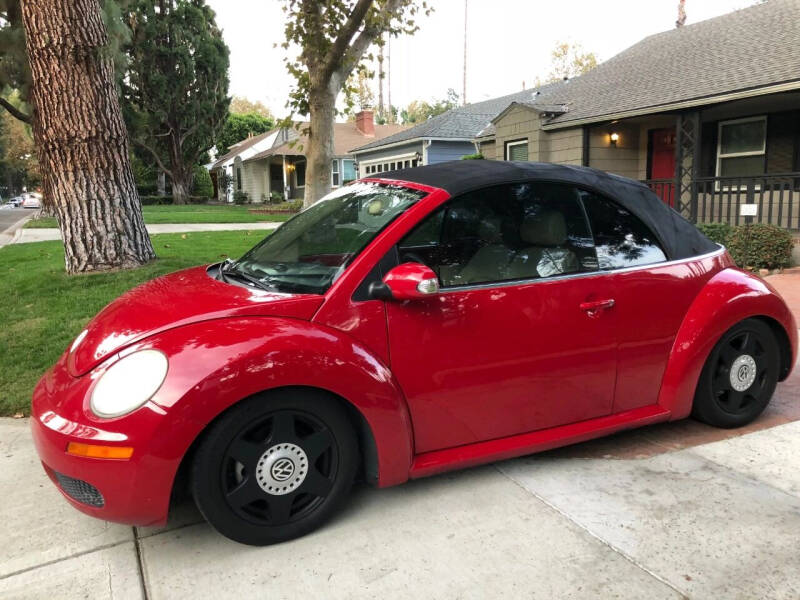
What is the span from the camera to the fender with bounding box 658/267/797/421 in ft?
10.7

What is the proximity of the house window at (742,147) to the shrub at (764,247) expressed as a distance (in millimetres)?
2780

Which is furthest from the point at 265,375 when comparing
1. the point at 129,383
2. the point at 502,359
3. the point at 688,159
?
the point at 688,159

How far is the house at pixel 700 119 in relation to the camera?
11125mm

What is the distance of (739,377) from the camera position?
11.6 ft

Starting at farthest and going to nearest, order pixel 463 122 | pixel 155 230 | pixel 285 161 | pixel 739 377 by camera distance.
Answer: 1. pixel 285 161
2. pixel 463 122
3. pixel 155 230
4. pixel 739 377

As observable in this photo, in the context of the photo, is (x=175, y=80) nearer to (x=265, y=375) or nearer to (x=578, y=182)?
(x=578, y=182)

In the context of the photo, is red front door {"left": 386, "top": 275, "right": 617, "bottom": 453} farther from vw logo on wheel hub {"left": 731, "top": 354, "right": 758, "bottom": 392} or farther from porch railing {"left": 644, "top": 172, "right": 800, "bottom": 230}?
porch railing {"left": 644, "top": 172, "right": 800, "bottom": 230}

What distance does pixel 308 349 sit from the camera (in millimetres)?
2438

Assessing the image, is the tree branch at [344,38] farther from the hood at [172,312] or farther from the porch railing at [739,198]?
the porch railing at [739,198]

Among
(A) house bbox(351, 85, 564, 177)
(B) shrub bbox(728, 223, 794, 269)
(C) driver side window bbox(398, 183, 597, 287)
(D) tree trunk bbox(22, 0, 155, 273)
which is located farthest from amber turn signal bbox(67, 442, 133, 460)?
(A) house bbox(351, 85, 564, 177)

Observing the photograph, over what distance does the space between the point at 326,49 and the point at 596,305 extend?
7.22 m

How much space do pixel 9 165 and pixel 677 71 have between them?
9675 cm

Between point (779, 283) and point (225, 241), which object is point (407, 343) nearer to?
point (779, 283)

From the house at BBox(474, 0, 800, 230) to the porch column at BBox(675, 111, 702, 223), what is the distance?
2 centimetres
